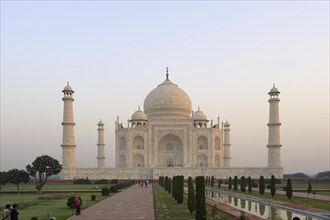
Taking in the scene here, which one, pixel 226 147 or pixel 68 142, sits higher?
pixel 68 142

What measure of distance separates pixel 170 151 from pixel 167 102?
562cm

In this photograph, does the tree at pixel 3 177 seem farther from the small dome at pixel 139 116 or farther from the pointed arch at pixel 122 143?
the small dome at pixel 139 116

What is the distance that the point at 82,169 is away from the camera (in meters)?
43.7

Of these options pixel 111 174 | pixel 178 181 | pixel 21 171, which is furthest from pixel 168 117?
pixel 178 181

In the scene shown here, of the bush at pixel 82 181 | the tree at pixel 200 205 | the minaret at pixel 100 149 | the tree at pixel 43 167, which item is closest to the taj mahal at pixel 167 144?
the minaret at pixel 100 149

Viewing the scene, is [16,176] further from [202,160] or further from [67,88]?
[202,160]

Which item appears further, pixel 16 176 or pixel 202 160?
pixel 202 160

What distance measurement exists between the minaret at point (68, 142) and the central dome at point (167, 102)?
11.5 metres

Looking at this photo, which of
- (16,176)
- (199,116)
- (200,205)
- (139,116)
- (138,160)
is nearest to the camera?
(200,205)

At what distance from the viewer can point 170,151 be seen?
4975 cm

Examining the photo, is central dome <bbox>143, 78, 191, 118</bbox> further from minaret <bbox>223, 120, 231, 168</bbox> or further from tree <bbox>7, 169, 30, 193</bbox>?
tree <bbox>7, 169, 30, 193</bbox>

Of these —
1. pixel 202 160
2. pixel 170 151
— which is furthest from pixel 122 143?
pixel 202 160

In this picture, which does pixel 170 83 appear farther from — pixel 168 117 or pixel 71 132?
pixel 71 132

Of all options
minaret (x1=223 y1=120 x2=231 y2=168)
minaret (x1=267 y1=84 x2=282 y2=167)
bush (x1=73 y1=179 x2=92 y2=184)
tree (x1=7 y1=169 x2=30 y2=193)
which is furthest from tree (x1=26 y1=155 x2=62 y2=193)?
minaret (x1=223 y1=120 x2=231 y2=168)
